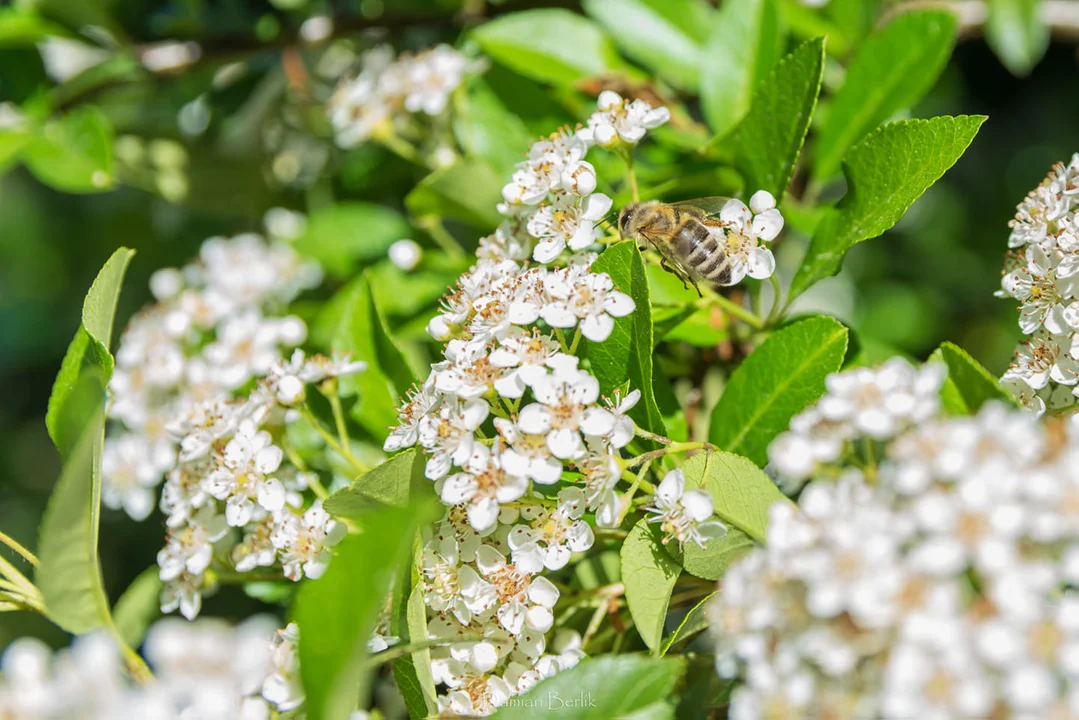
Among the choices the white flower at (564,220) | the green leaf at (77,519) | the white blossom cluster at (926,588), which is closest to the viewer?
the white blossom cluster at (926,588)

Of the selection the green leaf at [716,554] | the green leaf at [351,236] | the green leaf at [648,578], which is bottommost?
the green leaf at [351,236]

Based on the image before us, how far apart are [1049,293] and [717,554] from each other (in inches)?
24.0

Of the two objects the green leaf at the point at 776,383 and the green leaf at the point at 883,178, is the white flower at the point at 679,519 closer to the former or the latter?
the green leaf at the point at 776,383

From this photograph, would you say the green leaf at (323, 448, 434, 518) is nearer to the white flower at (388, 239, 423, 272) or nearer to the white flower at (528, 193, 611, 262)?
the white flower at (528, 193, 611, 262)

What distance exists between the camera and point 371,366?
1.64 metres

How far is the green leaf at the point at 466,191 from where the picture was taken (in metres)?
1.74

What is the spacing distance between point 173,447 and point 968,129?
1.54 meters

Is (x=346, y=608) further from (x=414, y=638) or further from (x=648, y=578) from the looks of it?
(x=648, y=578)

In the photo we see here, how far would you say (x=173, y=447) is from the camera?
5.92ft

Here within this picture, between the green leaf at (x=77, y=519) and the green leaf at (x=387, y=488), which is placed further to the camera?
the green leaf at (x=387, y=488)

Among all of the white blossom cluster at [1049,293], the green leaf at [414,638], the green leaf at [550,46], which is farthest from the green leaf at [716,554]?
the green leaf at [550,46]

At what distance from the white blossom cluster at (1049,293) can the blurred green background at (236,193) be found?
585mm

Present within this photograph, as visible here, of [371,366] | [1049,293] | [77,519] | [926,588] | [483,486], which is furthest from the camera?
[371,366]

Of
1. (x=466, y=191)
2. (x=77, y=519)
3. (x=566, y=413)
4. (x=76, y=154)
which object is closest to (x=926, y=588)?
(x=566, y=413)
